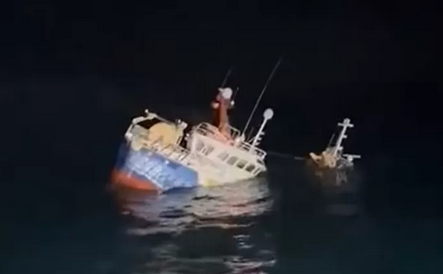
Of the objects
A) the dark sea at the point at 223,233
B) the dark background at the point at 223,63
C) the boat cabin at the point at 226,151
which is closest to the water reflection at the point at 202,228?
the dark sea at the point at 223,233

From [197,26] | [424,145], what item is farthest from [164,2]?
[424,145]

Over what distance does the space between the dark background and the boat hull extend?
6.73 feet

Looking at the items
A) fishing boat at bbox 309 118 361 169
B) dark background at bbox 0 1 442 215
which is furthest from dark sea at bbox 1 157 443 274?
Result: dark background at bbox 0 1 442 215

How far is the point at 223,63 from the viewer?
1150cm

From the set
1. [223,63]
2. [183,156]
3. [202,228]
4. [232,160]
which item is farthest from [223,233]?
[223,63]

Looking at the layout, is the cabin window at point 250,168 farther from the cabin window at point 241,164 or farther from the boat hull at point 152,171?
the boat hull at point 152,171

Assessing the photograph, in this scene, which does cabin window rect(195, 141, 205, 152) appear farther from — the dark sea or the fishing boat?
the fishing boat

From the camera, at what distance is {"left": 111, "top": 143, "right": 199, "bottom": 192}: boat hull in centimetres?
739

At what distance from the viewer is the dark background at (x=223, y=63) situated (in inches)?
404

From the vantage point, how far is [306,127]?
386 inches

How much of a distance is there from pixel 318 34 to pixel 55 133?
327 centimetres

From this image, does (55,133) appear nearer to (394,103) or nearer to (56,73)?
(56,73)

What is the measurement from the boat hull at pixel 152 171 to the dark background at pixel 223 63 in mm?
2050

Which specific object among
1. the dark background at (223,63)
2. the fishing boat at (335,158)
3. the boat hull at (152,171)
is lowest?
the boat hull at (152,171)
